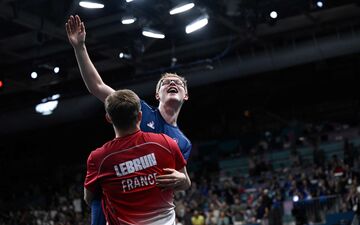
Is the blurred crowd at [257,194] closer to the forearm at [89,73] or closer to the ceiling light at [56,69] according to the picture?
the ceiling light at [56,69]

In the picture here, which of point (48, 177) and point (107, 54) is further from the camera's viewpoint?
point (48, 177)

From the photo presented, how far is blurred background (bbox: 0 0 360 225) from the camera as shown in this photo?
1834 centimetres

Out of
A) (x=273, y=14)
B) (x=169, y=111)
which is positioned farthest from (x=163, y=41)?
(x=169, y=111)

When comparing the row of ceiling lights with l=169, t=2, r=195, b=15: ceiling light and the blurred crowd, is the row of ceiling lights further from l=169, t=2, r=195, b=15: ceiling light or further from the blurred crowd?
the blurred crowd

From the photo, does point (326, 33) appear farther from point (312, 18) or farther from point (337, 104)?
point (337, 104)

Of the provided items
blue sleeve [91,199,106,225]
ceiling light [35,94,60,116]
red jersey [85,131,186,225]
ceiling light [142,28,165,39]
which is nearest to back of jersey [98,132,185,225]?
red jersey [85,131,186,225]

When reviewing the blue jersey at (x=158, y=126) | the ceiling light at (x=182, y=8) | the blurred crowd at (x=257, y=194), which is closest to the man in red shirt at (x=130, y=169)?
the blue jersey at (x=158, y=126)

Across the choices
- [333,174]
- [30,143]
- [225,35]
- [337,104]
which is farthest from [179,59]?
[30,143]

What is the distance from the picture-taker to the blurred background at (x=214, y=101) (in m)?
18.3

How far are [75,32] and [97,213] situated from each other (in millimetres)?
1270

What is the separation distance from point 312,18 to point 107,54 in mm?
7429

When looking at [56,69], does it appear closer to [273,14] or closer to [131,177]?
[273,14]

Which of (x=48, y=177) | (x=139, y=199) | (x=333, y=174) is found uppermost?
(x=48, y=177)

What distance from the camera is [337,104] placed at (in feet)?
98.7
